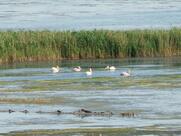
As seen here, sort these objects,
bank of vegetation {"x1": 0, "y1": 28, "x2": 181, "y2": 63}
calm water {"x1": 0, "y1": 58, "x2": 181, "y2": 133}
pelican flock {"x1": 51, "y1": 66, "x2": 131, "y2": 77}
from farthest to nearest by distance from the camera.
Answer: bank of vegetation {"x1": 0, "y1": 28, "x2": 181, "y2": 63} < pelican flock {"x1": 51, "y1": 66, "x2": 131, "y2": 77} < calm water {"x1": 0, "y1": 58, "x2": 181, "y2": 133}

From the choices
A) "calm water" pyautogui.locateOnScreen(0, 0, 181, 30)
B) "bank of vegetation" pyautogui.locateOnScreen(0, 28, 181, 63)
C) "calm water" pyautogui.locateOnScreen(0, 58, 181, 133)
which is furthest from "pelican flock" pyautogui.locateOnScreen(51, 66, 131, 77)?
"calm water" pyautogui.locateOnScreen(0, 0, 181, 30)

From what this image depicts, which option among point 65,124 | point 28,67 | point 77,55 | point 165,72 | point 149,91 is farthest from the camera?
point 77,55

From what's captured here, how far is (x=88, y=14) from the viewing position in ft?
249

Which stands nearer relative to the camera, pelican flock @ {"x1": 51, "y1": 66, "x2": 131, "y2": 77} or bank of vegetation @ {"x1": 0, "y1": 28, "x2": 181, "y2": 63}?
pelican flock @ {"x1": 51, "y1": 66, "x2": 131, "y2": 77}

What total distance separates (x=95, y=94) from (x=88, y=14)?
151 ft

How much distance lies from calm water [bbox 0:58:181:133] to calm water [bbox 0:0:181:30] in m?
19.7

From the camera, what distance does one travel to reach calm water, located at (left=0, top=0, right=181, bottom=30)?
63344 millimetres

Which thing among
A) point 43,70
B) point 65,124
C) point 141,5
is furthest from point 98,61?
point 141,5

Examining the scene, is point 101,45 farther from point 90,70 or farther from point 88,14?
point 88,14

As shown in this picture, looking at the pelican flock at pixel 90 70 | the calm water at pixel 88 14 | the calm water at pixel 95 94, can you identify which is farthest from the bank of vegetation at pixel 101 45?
the calm water at pixel 88 14

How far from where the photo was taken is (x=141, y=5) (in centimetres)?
8744

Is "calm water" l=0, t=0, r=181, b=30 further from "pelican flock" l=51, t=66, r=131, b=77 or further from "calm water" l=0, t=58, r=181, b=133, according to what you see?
"pelican flock" l=51, t=66, r=131, b=77

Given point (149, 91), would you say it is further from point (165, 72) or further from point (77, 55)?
point (77, 55)

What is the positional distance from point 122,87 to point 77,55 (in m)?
12.0
